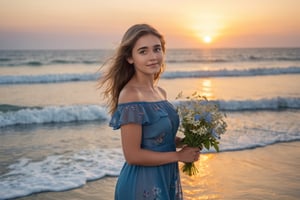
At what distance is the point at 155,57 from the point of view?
Answer: 2.50 m

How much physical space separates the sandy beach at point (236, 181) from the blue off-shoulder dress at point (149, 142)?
3185mm

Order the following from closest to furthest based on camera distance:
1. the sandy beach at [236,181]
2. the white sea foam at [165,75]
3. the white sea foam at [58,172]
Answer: the sandy beach at [236,181]
the white sea foam at [58,172]
the white sea foam at [165,75]

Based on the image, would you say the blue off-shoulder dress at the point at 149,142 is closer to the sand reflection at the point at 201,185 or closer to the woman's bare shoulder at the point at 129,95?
the woman's bare shoulder at the point at 129,95

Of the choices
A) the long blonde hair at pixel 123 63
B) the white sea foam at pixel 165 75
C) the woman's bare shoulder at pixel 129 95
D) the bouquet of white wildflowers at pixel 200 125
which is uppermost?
the white sea foam at pixel 165 75

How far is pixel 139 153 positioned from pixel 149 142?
11 cm

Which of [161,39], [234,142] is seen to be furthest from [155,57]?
[234,142]

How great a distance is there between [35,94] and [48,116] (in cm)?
→ 612

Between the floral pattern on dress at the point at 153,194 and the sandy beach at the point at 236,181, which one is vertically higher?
the floral pattern on dress at the point at 153,194

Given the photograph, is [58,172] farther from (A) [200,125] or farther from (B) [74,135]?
(A) [200,125]

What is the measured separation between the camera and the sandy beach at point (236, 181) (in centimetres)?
564

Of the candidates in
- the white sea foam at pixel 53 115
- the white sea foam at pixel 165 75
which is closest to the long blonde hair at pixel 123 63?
the white sea foam at pixel 53 115

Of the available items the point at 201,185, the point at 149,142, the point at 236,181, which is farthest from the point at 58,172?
the point at 149,142

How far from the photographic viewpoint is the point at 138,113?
2344 mm

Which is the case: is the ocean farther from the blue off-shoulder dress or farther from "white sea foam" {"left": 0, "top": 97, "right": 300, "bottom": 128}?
the blue off-shoulder dress
